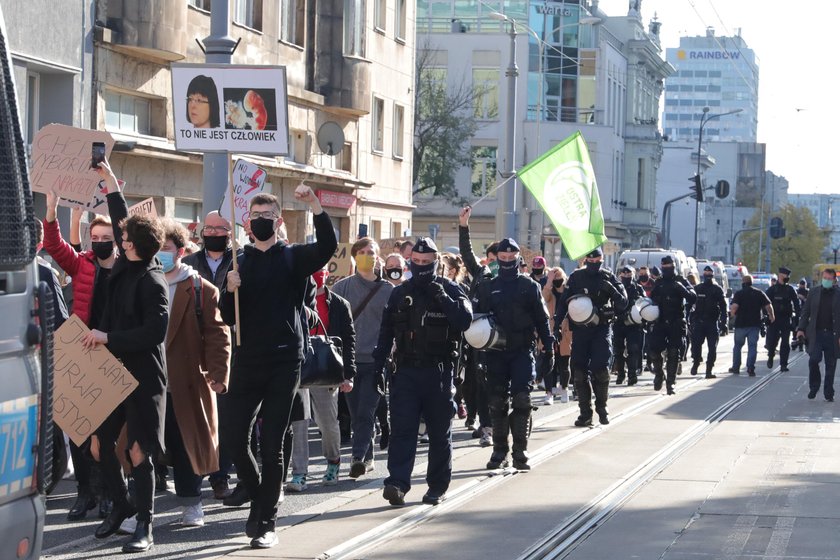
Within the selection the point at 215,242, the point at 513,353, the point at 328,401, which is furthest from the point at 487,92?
the point at 215,242

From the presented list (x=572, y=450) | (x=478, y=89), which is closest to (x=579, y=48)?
(x=478, y=89)

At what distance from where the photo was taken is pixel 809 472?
12508 mm

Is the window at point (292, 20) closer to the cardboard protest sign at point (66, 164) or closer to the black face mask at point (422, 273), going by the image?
the cardboard protest sign at point (66, 164)

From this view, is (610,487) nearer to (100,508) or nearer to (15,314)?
(100,508)

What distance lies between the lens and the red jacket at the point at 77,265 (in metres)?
9.59

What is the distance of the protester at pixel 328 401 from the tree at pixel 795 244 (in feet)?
390

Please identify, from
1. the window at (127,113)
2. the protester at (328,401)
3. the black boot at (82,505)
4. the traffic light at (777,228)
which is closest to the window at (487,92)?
the traffic light at (777,228)

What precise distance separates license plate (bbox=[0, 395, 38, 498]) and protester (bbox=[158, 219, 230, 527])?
12.9 feet

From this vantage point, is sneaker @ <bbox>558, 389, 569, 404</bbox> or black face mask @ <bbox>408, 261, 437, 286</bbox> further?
sneaker @ <bbox>558, 389, 569, 404</bbox>

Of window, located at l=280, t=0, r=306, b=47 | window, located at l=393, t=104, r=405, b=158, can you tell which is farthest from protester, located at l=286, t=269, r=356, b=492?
window, located at l=393, t=104, r=405, b=158

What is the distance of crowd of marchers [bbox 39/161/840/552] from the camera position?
8219mm

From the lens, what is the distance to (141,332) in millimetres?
8023

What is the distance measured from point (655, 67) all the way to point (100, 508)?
77763 millimetres

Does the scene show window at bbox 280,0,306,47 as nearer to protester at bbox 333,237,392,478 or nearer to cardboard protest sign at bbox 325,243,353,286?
cardboard protest sign at bbox 325,243,353,286
